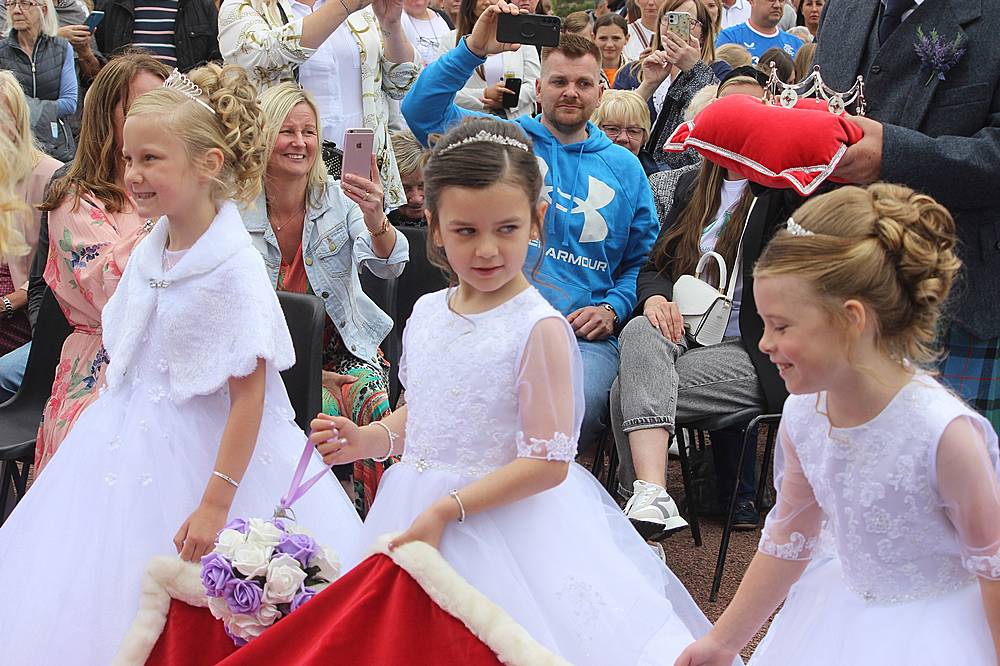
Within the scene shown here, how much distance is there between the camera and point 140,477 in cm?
269

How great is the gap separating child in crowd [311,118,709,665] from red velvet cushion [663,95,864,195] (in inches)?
18.3

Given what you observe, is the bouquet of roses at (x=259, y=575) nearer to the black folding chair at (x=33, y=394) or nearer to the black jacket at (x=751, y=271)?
the black folding chair at (x=33, y=394)

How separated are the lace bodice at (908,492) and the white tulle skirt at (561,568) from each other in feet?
1.66

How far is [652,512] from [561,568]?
123cm

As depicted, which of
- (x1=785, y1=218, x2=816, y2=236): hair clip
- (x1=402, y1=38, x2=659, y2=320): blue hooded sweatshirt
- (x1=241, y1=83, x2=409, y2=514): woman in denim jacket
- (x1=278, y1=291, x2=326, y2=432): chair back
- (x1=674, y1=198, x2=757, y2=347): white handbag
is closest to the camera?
(x1=785, y1=218, x2=816, y2=236): hair clip

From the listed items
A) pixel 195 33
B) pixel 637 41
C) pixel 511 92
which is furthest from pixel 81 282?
pixel 637 41

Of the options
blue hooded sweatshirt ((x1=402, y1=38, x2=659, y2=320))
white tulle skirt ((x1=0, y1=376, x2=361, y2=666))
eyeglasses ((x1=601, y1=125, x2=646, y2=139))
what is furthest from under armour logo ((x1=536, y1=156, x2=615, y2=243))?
white tulle skirt ((x1=0, y1=376, x2=361, y2=666))

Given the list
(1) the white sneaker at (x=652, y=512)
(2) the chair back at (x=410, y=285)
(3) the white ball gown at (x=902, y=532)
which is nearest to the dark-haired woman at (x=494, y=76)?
(2) the chair back at (x=410, y=285)

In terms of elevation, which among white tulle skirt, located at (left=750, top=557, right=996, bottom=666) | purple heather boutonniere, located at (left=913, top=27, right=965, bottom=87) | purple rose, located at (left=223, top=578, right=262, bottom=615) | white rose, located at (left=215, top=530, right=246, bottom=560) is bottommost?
purple rose, located at (left=223, top=578, right=262, bottom=615)

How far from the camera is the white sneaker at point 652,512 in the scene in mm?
3455

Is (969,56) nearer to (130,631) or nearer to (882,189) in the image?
(882,189)

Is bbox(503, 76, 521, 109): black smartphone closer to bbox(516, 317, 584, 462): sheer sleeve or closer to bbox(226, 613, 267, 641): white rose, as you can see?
bbox(516, 317, 584, 462): sheer sleeve

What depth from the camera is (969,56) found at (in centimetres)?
250

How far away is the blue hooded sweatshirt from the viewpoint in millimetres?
4246
